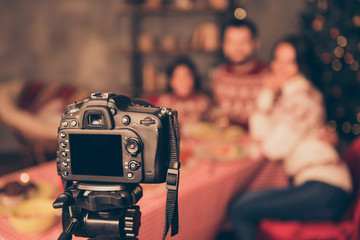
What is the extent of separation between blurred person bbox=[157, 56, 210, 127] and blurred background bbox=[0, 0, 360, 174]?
125cm

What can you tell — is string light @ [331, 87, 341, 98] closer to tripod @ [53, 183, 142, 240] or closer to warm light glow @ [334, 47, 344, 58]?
warm light glow @ [334, 47, 344, 58]

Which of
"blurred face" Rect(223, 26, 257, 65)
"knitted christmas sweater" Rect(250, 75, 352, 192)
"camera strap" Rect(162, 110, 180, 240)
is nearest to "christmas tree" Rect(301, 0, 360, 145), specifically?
"blurred face" Rect(223, 26, 257, 65)

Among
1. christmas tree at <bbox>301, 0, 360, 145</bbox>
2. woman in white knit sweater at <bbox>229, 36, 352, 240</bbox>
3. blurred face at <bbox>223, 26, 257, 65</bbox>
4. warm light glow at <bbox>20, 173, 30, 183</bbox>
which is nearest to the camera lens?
warm light glow at <bbox>20, 173, 30, 183</bbox>

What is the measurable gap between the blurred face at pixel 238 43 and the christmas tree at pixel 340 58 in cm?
75

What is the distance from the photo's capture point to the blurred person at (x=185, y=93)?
215 centimetres

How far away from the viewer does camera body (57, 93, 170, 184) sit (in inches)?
25.9

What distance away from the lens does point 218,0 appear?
336 cm

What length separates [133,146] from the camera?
656 mm

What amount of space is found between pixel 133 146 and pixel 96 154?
0.08m

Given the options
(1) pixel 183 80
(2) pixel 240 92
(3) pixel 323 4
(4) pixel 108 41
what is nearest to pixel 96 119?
(1) pixel 183 80

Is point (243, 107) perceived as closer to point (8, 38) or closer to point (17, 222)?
point (17, 222)

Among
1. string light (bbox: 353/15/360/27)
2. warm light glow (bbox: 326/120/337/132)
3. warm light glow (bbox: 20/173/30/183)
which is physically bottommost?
warm light glow (bbox: 326/120/337/132)

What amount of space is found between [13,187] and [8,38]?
3.25m

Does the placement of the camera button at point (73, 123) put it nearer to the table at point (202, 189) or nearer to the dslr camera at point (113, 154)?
the dslr camera at point (113, 154)
